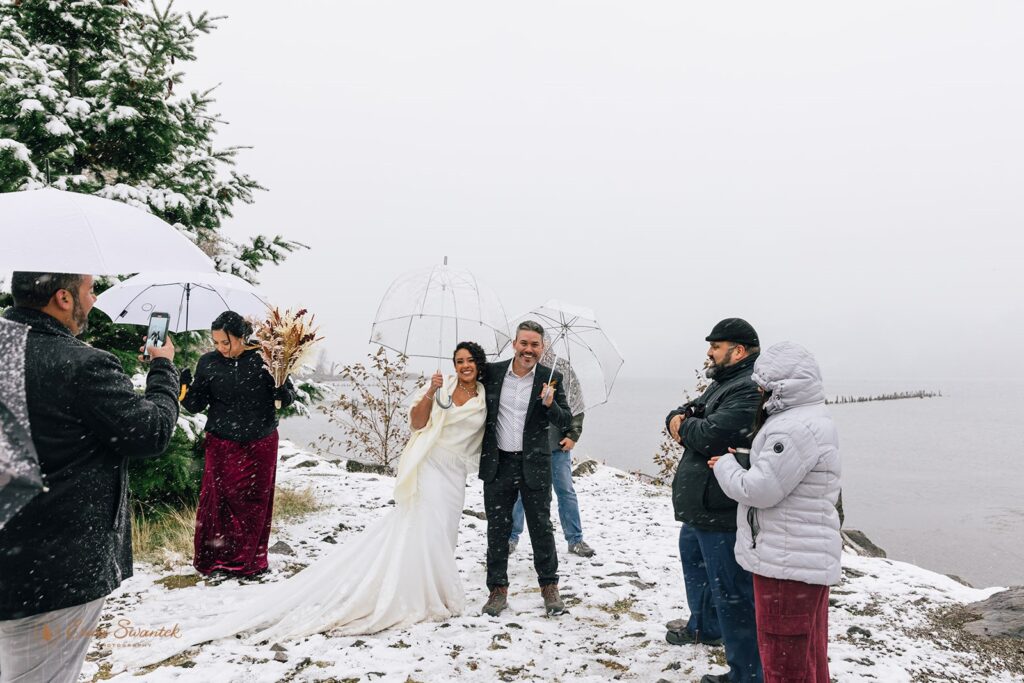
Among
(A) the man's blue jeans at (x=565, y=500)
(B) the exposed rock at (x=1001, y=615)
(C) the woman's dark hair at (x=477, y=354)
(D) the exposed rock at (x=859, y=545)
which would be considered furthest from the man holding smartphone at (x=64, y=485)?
(D) the exposed rock at (x=859, y=545)

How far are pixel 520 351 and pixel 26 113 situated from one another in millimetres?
5376

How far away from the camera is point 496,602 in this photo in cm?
436

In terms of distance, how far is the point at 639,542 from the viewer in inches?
262

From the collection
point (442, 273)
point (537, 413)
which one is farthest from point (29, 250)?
point (537, 413)

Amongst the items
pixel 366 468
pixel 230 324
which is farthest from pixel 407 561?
pixel 366 468

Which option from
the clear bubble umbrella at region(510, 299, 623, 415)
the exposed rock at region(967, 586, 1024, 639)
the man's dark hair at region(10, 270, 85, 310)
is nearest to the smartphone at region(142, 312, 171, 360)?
the man's dark hair at region(10, 270, 85, 310)

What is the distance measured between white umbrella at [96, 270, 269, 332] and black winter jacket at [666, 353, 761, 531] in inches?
143

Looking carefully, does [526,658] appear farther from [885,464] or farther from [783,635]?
[885,464]

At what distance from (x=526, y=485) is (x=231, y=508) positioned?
2684 millimetres

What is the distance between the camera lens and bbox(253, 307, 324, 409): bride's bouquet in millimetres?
4938

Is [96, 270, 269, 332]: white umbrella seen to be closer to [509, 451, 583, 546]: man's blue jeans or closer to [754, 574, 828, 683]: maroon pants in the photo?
[509, 451, 583, 546]: man's blue jeans

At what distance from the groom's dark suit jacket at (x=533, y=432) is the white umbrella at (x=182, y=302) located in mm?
2237

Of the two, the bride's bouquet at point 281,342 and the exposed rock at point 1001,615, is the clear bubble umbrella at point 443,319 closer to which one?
the bride's bouquet at point 281,342

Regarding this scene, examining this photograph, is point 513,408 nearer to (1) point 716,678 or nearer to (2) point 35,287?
(1) point 716,678
